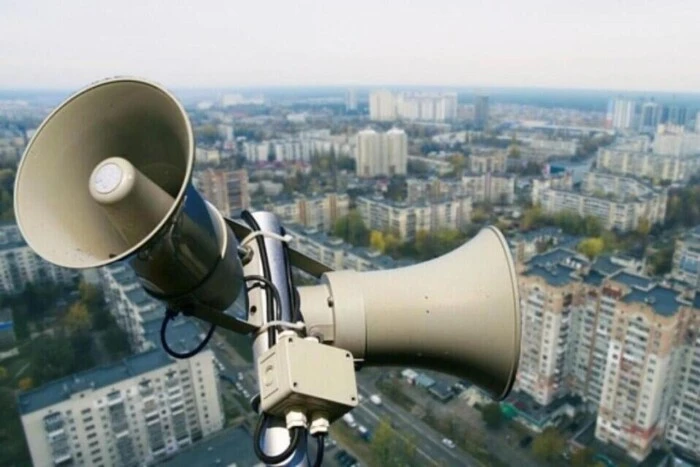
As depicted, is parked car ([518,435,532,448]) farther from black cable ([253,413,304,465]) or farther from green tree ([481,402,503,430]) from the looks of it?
black cable ([253,413,304,465])

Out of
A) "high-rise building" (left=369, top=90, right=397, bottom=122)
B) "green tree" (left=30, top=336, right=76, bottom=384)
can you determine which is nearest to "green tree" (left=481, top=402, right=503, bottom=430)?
"green tree" (left=30, top=336, right=76, bottom=384)

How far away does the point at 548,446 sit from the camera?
4.03 metres

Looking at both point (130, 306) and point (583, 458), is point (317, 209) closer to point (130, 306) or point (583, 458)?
point (130, 306)

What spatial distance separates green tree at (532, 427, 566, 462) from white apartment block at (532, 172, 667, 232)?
20.6 ft

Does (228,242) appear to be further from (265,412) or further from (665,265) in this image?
(665,265)

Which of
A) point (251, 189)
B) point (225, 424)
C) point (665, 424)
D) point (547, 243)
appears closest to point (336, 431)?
point (225, 424)

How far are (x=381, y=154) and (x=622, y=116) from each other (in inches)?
679

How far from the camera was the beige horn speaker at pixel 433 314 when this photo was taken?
51 centimetres

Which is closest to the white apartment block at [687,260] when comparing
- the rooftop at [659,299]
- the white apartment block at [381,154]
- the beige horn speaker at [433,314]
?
the rooftop at [659,299]

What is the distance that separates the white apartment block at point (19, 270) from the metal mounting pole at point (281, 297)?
6.87 metres

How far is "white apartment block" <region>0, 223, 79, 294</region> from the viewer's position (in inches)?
256

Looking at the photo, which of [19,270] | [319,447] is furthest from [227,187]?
[319,447]

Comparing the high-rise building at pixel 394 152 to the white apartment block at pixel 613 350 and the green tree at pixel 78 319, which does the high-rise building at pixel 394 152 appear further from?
the green tree at pixel 78 319

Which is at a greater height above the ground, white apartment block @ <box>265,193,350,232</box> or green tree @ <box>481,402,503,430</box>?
white apartment block @ <box>265,193,350,232</box>
